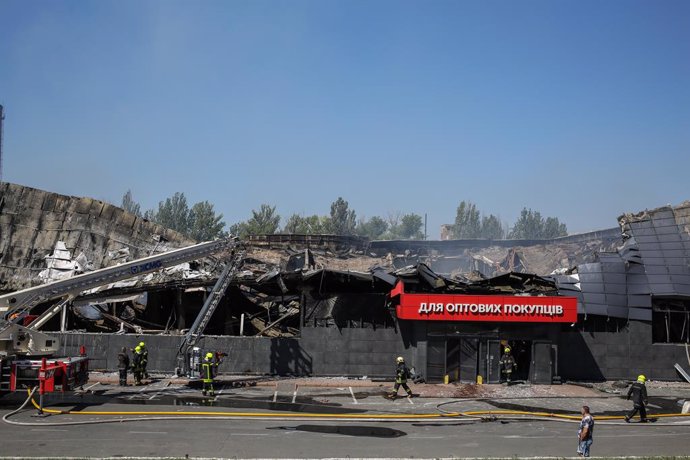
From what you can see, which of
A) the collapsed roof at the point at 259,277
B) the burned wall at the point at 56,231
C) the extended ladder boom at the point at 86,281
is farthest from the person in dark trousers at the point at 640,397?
the burned wall at the point at 56,231

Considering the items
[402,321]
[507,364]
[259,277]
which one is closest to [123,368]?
[259,277]

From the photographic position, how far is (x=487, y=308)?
28.1 m

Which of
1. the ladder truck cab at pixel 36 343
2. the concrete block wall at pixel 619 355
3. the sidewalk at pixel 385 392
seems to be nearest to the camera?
the ladder truck cab at pixel 36 343

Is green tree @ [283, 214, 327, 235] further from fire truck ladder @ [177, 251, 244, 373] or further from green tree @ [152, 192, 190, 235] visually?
fire truck ladder @ [177, 251, 244, 373]

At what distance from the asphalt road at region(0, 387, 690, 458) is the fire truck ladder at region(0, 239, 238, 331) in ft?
9.92

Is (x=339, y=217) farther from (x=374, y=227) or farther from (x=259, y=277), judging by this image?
(x=259, y=277)

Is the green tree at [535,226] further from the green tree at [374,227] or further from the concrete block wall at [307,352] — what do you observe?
the concrete block wall at [307,352]

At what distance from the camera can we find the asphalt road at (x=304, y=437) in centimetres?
1603

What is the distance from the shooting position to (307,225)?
122 m

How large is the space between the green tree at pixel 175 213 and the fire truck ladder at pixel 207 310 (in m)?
85.4

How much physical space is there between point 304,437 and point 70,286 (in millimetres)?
11049

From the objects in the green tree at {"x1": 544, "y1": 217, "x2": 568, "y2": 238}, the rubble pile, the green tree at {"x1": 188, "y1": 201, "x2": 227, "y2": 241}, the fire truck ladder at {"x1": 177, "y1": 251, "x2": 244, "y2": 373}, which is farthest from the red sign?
the green tree at {"x1": 544, "y1": 217, "x2": 568, "y2": 238}

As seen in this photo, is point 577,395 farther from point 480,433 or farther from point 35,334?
point 35,334

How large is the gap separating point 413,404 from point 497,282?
9983 mm
